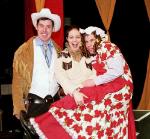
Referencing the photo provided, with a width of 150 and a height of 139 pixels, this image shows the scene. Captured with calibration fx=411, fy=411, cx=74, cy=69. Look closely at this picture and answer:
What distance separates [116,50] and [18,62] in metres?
0.88

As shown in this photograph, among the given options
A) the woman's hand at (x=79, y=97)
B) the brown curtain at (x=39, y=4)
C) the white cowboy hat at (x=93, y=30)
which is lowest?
the woman's hand at (x=79, y=97)

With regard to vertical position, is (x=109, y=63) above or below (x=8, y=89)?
above

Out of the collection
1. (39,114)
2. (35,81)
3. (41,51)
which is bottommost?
(39,114)

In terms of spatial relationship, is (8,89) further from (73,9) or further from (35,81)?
(35,81)

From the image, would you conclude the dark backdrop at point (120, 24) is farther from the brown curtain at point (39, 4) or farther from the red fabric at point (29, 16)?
the brown curtain at point (39, 4)

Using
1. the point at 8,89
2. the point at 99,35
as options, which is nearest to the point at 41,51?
the point at 99,35

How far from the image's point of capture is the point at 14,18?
22.7 ft

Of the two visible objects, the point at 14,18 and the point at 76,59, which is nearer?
the point at 76,59

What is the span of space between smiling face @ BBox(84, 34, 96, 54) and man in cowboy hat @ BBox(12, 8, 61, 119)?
33 centimetres

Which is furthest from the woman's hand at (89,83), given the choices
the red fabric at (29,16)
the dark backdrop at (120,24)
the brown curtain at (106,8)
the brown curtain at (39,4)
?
the dark backdrop at (120,24)

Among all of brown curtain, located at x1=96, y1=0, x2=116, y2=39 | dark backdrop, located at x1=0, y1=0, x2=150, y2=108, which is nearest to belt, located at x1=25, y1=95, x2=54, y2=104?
brown curtain, located at x1=96, y1=0, x2=116, y2=39

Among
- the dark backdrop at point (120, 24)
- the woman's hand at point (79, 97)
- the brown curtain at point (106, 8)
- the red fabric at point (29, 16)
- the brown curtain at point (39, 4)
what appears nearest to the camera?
the woman's hand at point (79, 97)

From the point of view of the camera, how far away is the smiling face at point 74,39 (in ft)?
11.7

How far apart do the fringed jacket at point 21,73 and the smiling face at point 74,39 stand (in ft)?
1.20
